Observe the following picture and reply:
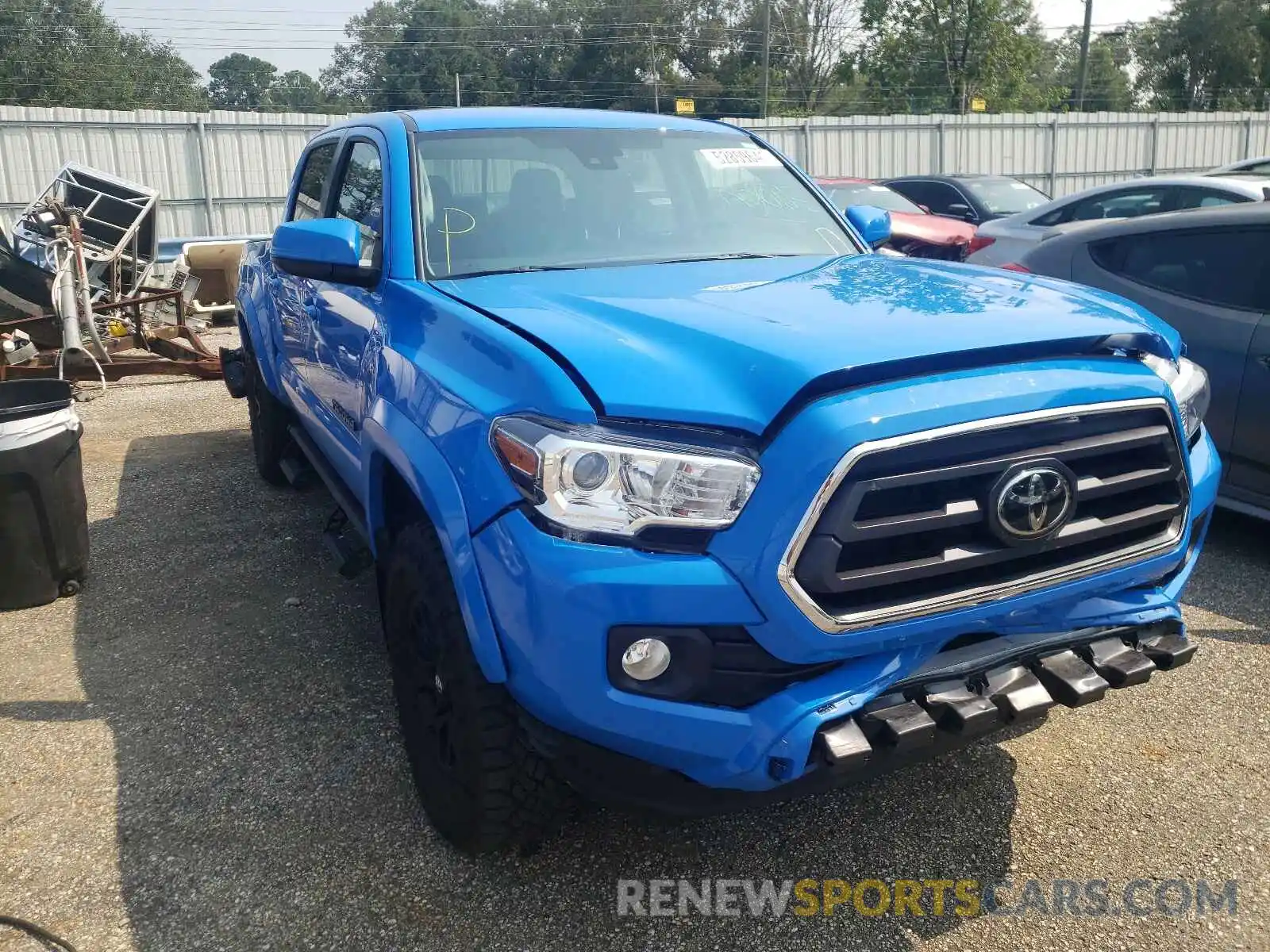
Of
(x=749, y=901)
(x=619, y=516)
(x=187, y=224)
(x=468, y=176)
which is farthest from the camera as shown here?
(x=187, y=224)

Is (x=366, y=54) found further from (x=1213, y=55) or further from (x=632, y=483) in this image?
(x=632, y=483)

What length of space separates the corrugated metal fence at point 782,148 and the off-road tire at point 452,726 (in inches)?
627

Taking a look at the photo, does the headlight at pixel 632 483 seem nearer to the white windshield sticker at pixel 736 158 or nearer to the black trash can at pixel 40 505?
the white windshield sticker at pixel 736 158

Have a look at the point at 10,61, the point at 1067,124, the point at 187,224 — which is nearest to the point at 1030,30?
the point at 1067,124

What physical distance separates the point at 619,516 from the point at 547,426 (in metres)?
0.25

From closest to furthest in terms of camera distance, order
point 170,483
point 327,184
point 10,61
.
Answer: point 327,184
point 170,483
point 10,61

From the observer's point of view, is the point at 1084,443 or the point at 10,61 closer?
the point at 1084,443

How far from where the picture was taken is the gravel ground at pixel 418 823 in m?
2.53

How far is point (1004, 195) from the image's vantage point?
1421 centimetres

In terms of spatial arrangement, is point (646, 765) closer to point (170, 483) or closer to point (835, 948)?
point (835, 948)

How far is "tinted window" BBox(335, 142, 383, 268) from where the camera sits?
3.43 m

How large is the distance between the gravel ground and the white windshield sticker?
217cm

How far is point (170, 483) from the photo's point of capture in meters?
6.30

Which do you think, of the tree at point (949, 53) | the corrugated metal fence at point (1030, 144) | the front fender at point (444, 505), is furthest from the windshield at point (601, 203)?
the tree at point (949, 53)
